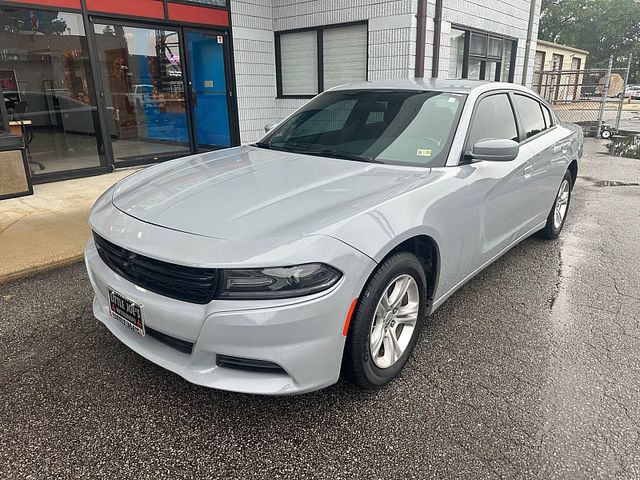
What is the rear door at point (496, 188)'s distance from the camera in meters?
3.16

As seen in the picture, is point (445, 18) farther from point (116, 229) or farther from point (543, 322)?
point (116, 229)

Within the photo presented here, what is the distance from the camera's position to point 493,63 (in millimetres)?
11898

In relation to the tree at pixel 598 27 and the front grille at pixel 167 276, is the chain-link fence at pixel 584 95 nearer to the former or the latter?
the front grille at pixel 167 276

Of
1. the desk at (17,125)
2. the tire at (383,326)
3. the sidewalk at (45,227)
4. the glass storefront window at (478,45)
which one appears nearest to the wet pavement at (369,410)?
the tire at (383,326)

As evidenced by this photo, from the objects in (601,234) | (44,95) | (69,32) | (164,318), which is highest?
(69,32)

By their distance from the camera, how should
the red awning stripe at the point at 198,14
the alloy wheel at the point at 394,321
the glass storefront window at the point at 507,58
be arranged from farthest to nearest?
the glass storefront window at the point at 507,58, the red awning stripe at the point at 198,14, the alloy wheel at the point at 394,321

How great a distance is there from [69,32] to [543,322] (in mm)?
7653

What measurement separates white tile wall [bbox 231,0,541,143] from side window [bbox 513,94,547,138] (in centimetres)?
453

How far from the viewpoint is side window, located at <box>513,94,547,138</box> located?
407 cm

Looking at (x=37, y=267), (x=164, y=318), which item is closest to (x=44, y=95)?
(x=37, y=267)

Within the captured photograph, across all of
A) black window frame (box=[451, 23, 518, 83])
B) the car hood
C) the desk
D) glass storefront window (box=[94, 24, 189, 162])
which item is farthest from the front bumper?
black window frame (box=[451, 23, 518, 83])

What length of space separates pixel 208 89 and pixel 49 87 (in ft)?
9.66

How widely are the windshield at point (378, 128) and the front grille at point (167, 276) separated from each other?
1.49m

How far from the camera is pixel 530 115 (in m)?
4.28
